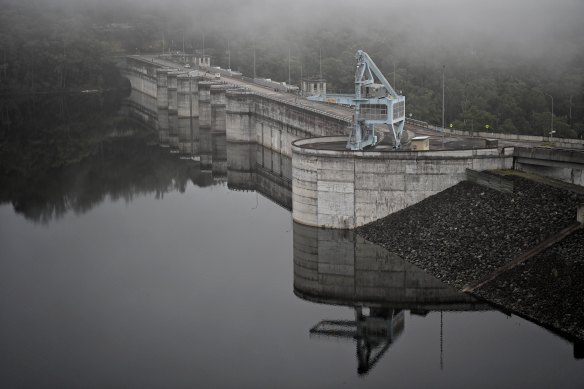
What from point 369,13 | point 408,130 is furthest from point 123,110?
point 408,130

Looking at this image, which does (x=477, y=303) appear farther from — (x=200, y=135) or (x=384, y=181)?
(x=200, y=135)

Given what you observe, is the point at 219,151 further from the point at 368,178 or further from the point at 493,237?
the point at 493,237

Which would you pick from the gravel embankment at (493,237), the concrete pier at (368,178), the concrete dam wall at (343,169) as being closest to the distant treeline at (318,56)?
the concrete dam wall at (343,169)

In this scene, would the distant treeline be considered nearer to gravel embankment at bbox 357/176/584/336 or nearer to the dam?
the dam

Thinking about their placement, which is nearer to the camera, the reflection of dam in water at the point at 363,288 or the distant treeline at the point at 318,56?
the reflection of dam in water at the point at 363,288

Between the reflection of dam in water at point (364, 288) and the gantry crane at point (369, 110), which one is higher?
the gantry crane at point (369, 110)

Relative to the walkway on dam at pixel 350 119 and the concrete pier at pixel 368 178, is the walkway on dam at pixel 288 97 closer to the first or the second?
the walkway on dam at pixel 350 119

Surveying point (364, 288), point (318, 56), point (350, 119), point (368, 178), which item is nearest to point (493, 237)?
point (364, 288)
